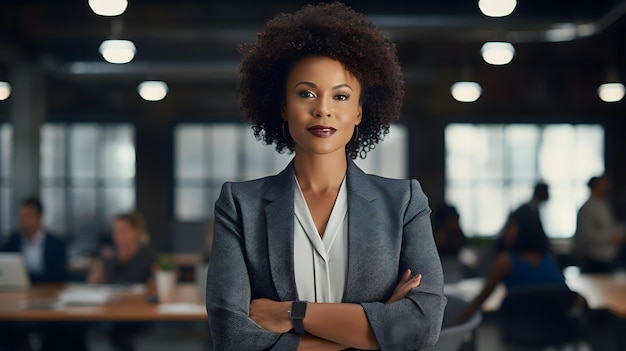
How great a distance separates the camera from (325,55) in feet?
5.57

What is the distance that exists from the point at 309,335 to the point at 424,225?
13.5 inches

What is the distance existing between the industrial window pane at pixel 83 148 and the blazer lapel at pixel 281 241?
10.3 meters

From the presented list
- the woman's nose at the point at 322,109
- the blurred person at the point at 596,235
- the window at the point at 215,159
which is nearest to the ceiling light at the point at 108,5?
the woman's nose at the point at 322,109

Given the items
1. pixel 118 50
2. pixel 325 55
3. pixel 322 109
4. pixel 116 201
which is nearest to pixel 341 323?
pixel 322 109

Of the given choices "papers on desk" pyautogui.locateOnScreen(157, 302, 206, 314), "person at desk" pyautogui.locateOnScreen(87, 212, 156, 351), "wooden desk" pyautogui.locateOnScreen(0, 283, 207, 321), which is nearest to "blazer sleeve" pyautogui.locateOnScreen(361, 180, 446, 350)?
"wooden desk" pyautogui.locateOnScreen(0, 283, 207, 321)

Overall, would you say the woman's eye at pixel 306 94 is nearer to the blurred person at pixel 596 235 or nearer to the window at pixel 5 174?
the blurred person at pixel 596 235

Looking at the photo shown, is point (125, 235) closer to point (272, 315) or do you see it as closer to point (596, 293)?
point (596, 293)

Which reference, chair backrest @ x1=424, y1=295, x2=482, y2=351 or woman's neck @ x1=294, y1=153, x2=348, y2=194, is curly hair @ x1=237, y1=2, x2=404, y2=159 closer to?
woman's neck @ x1=294, y1=153, x2=348, y2=194

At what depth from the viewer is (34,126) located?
1009 centimetres

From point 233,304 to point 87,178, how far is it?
10455mm

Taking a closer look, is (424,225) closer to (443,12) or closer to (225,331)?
(225,331)

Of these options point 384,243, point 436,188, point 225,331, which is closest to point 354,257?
point 384,243

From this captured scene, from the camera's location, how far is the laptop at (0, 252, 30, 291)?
536cm

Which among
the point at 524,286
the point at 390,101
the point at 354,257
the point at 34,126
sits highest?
the point at 34,126
